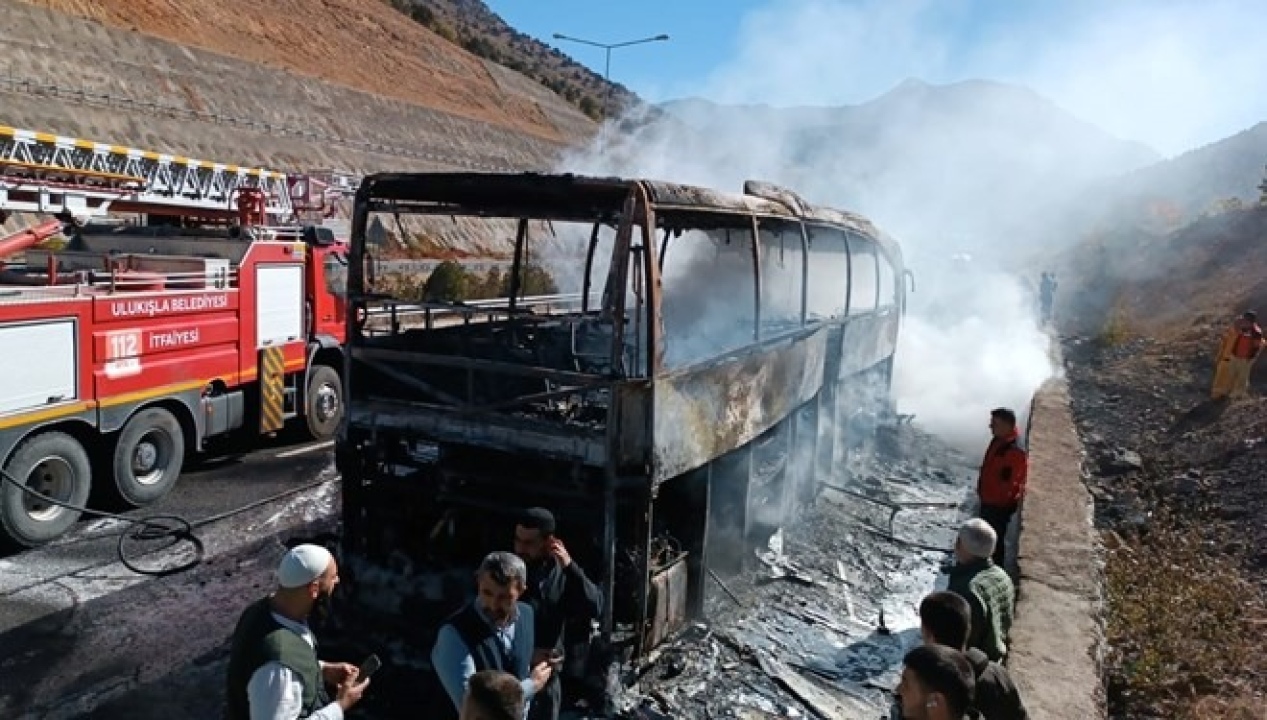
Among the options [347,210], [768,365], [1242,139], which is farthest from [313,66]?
[1242,139]

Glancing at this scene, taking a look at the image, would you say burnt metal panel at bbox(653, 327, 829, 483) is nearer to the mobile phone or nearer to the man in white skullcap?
the mobile phone

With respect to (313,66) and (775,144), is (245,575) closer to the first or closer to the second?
(775,144)

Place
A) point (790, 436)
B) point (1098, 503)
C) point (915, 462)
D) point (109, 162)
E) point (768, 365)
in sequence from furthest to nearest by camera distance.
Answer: point (915, 462) < point (109, 162) < point (1098, 503) < point (790, 436) < point (768, 365)

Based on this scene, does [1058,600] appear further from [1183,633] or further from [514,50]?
[514,50]

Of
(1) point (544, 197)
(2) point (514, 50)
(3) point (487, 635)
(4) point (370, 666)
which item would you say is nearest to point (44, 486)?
(1) point (544, 197)

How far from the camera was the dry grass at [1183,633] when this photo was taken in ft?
17.9

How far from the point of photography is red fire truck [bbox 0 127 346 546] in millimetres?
7363

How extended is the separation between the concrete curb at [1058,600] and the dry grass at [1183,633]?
8.1 inches

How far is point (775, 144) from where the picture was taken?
23250mm

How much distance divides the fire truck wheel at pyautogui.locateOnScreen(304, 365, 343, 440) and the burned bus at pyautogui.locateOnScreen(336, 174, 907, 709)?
4171 mm

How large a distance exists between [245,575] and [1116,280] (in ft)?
110

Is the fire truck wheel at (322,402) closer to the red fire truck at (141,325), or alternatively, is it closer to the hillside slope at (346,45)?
the red fire truck at (141,325)

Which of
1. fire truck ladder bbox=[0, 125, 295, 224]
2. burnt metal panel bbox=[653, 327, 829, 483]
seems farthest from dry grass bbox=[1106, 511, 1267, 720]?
fire truck ladder bbox=[0, 125, 295, 224]

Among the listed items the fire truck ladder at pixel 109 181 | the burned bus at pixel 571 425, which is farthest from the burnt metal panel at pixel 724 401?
the fire truck ladder at pixel 109 181
